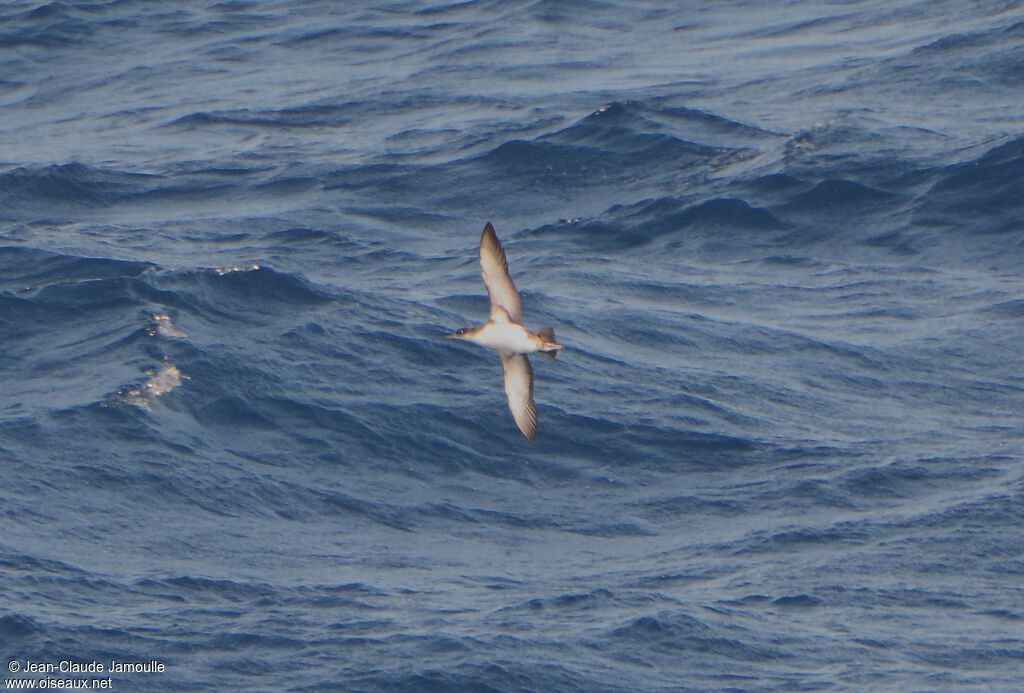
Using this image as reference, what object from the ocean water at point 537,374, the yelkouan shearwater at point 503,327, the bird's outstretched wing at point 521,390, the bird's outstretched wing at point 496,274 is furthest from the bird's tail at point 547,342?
the ocean water at point 537,374

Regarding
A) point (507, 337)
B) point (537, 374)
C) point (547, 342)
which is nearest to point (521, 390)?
point (507, 337)

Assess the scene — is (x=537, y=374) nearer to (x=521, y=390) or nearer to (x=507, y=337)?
(x=521, y=390)

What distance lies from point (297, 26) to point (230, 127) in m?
7.30

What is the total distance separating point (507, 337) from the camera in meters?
15.4

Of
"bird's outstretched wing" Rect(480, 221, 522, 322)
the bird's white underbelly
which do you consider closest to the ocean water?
the bird's white underbelly

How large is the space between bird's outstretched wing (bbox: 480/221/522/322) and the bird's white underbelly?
126 mm

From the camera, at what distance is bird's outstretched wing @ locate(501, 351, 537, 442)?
52.1ft

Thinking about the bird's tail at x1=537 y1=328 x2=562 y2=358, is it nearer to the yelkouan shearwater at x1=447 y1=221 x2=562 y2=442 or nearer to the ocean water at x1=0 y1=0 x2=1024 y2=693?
the yelkouan shearwater at x1=447 y1=221 x2=562 y2=442

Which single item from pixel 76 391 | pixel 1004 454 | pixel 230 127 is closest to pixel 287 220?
pixel 230 127

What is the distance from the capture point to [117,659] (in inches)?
656

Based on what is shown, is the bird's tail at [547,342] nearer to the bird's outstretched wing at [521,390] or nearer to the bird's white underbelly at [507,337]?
the bird's white underbelly at [507,337]

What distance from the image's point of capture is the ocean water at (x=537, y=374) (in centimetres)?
1764

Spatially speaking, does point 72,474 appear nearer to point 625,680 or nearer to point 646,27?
point 625,680

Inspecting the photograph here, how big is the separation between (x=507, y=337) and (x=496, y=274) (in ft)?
1.82
